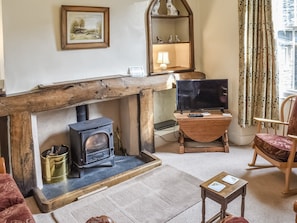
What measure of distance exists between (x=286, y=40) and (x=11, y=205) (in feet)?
12.0

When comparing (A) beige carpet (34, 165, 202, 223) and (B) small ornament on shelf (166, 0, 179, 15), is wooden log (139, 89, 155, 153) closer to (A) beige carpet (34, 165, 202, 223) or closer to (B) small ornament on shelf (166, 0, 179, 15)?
(A) beige carpet (34, 165, 202, 223)

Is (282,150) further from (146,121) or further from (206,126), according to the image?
(146,121)

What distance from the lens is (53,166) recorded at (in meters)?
3.48

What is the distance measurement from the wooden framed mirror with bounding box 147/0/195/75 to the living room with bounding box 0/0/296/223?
14 cm

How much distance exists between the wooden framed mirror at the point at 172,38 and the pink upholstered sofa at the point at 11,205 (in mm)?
2335

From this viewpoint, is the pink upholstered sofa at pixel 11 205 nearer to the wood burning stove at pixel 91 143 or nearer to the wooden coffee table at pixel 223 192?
the wood burning stove at pixel 91 143

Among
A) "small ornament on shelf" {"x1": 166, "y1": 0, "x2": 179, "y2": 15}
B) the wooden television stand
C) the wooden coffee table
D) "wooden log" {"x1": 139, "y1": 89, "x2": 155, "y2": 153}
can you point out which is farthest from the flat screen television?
the wooden coffee table

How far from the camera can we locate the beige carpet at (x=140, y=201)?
281cm

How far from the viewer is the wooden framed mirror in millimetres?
4384

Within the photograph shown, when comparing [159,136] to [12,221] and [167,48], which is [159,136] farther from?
[12,221]

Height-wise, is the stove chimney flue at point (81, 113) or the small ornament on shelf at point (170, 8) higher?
the small ornament on shelf at point (170, 8)

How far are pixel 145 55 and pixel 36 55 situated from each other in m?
1.42

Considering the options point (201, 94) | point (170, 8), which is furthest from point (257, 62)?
point (170, 8)

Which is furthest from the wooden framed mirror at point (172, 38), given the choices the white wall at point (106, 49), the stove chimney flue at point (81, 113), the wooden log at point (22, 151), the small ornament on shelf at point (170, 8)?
the wooden log at point (22, 151)
